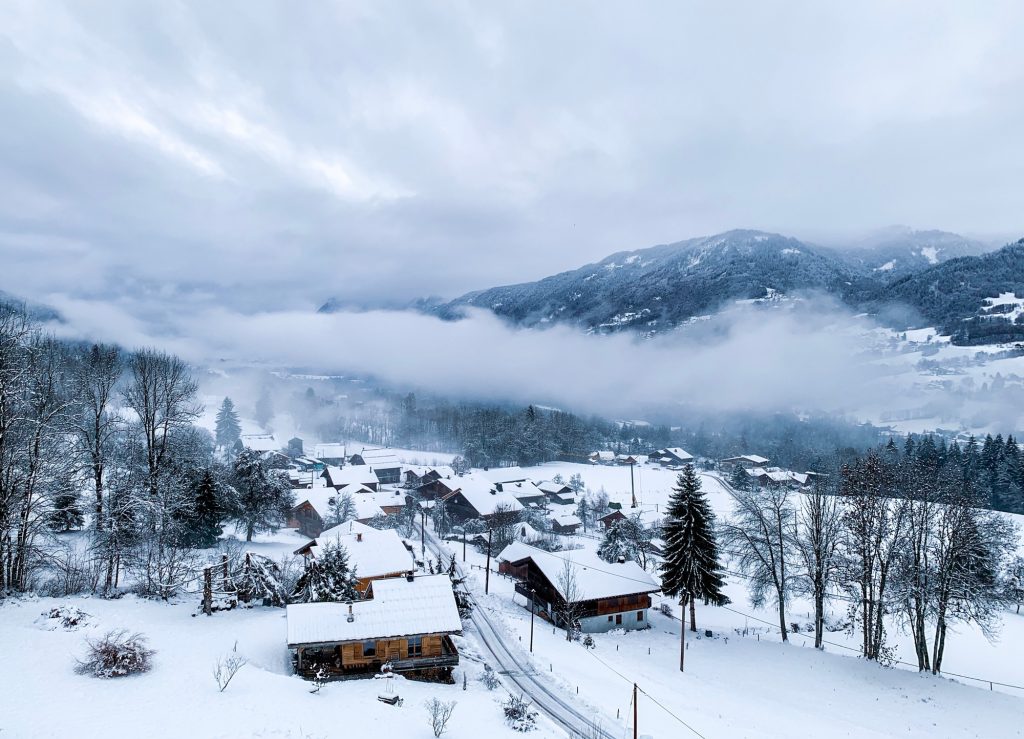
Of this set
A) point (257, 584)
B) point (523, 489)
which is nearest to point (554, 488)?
point (523, 489)

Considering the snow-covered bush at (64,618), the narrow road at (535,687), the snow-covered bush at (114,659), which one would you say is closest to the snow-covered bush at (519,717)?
the narrow road at (535,687)

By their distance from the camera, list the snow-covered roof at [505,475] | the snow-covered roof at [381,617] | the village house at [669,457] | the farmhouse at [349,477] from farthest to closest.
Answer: the village house at [669,457]
the snow-covered roof at [505,475]
the farmhouse at [349,477]
the snow-covered roof at [381,617]

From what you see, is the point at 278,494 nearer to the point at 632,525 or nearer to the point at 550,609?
the point at 550,609

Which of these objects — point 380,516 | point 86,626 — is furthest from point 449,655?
point 380,516

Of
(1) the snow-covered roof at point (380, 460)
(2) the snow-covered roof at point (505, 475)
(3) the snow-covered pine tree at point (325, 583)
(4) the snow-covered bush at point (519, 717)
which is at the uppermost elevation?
(3) the snow-covered pine tree at point (325, 583)

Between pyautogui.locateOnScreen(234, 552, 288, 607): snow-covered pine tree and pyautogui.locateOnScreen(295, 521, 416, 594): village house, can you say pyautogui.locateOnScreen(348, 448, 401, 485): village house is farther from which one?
pyautogui.locateOnScreen(234, 552, 288, 607): snow-covered pine tree

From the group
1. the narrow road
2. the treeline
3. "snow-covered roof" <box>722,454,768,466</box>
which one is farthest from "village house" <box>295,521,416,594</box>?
"snow-covered roof" <box>722,454,768,466</box>

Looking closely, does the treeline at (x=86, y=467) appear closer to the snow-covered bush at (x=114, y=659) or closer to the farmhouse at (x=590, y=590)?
the snow-covered bush at (x=114, y=659)
